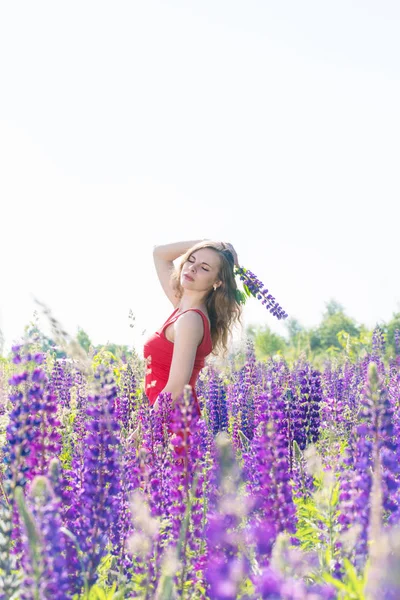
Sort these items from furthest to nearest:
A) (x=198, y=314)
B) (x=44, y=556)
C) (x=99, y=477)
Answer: (x=198, y=314), (x=99, y=477), (x=44, y=556)

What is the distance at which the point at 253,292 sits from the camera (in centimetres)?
649

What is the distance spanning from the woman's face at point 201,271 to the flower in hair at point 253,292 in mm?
328

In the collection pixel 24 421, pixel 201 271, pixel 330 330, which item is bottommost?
pixel 24 421

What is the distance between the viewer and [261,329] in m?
28.4

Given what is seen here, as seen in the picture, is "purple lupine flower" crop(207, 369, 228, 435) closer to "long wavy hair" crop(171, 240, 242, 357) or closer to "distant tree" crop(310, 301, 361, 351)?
"long wavy hair" crop(171, 240, 242, 357)

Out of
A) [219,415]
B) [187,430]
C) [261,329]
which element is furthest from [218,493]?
[261,329]

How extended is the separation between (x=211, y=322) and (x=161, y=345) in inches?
21.9

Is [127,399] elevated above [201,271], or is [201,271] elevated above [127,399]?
[201,271]

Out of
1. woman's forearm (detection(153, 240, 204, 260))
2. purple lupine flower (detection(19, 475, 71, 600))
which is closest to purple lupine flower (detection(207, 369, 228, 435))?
woman's forearm (detection(153, 240, 204, 260))

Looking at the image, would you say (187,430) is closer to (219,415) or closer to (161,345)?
(161,345)

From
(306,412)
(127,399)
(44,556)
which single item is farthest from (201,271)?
(44,556)

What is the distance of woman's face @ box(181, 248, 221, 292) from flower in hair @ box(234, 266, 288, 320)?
33cm

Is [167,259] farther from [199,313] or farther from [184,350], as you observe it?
[184,350]

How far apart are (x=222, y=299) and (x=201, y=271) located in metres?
0.33
